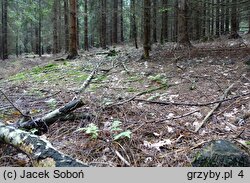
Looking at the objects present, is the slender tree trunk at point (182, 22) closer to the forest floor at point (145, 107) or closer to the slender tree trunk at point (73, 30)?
the forest floor at point (145, 107)

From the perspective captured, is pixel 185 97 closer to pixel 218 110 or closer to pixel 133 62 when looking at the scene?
pixel 218 110

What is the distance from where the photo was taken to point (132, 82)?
27.8 ft

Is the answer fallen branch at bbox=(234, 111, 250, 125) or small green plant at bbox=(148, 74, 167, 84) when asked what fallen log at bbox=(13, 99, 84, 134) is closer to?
fallen branch at bbox=(234, 111, 250, 125)

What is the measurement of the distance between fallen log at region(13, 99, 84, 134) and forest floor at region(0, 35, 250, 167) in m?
0.13

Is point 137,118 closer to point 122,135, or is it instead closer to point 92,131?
point 122,135

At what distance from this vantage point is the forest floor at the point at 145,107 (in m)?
4.30

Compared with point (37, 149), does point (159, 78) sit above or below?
above

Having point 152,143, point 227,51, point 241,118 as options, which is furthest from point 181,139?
point 227,51

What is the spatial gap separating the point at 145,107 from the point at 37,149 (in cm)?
269

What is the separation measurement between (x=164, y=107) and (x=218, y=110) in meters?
1.04

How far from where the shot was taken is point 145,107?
615 cm

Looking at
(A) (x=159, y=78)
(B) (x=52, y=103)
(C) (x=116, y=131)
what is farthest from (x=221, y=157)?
(A) (x=159, y=78)

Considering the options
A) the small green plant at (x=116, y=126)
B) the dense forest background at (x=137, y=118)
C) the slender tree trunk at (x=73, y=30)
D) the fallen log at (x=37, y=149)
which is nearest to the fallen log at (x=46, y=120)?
the dense forest background at (x=137, y=118)

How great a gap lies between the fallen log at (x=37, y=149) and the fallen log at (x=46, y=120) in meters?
0.54
